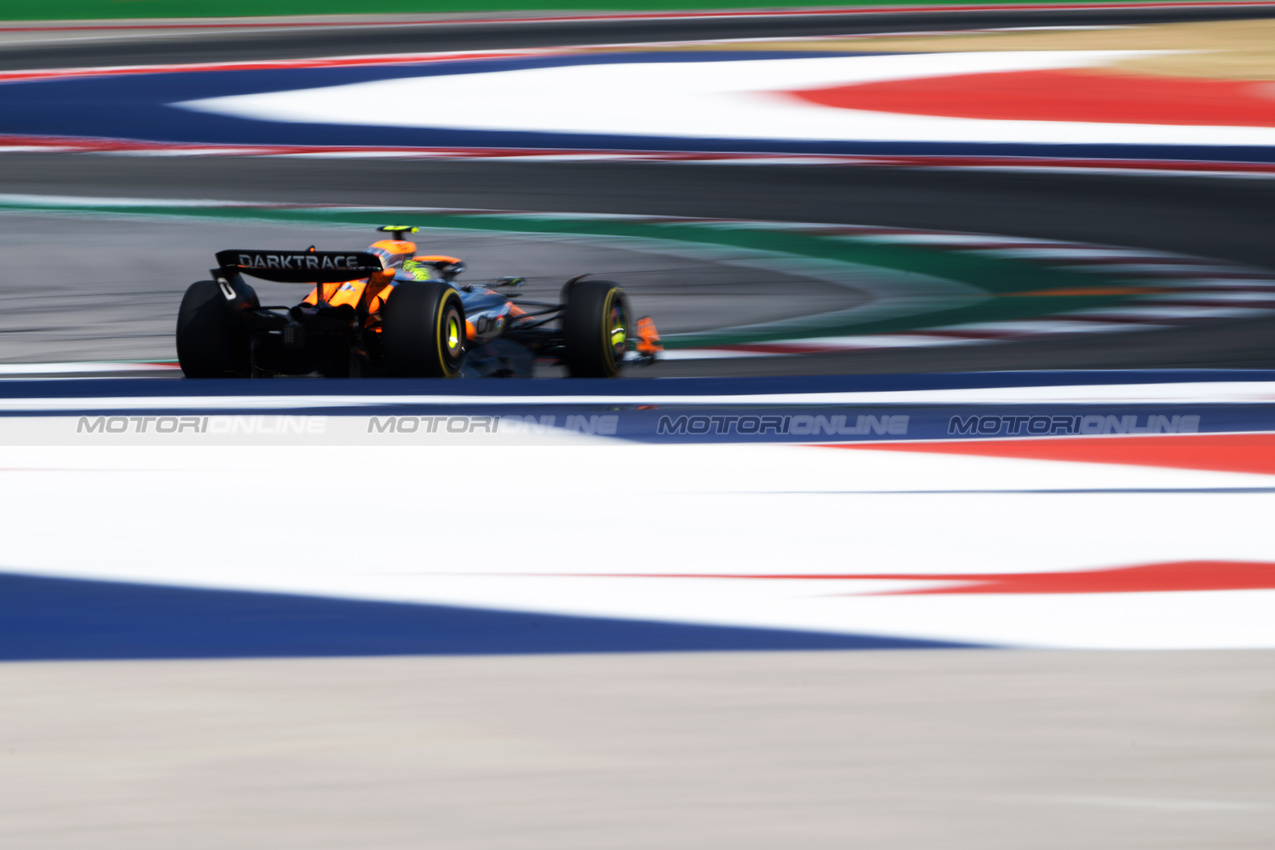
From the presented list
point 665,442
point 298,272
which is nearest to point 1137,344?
point 665,442

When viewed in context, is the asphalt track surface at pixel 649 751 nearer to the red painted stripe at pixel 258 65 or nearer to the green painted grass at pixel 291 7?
the red painted stripe at pixel 258 65

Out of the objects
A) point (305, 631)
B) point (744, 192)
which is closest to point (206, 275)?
point (744, 192)

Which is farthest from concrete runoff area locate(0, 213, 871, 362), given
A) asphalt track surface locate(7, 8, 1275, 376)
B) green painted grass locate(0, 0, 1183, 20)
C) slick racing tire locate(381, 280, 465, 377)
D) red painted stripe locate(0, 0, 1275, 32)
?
green painted grass locate(0, 0, 1183, 20)

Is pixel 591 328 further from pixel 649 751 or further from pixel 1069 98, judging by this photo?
pixel 1069 98

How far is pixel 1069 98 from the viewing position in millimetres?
14750

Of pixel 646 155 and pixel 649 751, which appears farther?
pixel 646 155

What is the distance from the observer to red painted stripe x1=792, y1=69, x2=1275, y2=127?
14000 mm

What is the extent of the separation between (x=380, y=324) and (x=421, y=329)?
33cm

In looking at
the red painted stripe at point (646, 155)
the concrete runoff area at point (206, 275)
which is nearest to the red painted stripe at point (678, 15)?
the red painted stripe at point (646, 155)

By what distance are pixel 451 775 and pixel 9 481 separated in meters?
2.78

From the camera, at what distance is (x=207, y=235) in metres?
9.77

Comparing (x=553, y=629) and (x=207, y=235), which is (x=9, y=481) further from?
(x=207, y=235)

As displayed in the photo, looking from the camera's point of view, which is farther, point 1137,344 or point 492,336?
point 1137,344

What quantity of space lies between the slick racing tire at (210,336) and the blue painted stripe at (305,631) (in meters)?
2.14
